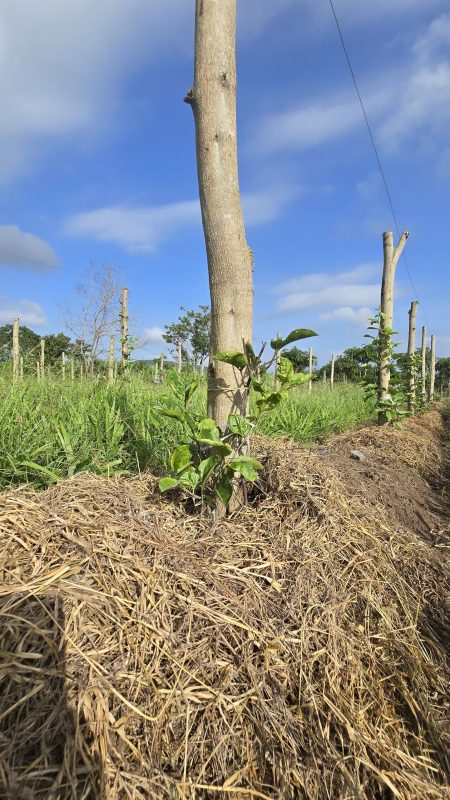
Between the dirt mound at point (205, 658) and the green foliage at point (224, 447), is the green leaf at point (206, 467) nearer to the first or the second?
the green foliage at point (224, 447)

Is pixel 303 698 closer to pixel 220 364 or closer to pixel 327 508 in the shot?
pixel 327 508

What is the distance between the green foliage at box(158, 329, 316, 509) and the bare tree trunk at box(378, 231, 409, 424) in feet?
15.1

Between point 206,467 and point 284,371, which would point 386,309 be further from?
point 206,467

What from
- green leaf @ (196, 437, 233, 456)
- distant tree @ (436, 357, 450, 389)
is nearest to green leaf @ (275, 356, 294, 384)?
green leaf @ (196, 437, 233, 456)

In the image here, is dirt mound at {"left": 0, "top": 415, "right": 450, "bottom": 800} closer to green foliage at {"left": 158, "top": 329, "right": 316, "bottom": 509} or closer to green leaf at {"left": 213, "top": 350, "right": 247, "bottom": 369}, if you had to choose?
green foliage at {"left": 158, "top": 329, "right": 316, "bottom": 509}

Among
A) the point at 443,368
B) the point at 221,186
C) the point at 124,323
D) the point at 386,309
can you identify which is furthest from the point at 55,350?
the point at 443,368

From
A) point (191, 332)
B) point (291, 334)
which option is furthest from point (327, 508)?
point (191, 332)

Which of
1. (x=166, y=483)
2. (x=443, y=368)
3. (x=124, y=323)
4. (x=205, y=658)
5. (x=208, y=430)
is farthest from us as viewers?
(x=443, y=368)

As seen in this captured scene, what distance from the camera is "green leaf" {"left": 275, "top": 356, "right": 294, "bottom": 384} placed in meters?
2.03

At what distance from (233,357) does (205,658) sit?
3.69 ft

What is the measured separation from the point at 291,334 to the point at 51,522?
1276 millimetres

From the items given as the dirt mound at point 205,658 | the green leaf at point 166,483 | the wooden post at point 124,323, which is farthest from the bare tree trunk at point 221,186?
the wooden post at point 124,323

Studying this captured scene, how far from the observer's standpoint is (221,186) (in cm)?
197

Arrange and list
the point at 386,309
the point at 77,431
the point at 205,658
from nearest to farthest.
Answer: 1. the point at 205,658
2. the point at 77,431
3. the point at 386,309
